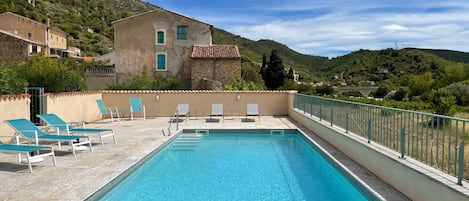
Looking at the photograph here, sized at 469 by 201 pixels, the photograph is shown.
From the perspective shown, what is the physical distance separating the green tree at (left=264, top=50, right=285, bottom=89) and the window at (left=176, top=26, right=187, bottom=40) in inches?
1137

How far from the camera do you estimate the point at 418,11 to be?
37.3 m

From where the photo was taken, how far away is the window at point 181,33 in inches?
1192

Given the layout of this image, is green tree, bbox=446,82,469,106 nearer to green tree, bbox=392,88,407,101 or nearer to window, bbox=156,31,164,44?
green tree, bbox=392,88,407,101

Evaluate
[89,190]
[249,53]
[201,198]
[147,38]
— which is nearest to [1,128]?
[89,190]

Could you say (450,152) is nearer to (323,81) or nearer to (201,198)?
(201,198)

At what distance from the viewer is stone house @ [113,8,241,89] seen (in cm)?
A: 2995

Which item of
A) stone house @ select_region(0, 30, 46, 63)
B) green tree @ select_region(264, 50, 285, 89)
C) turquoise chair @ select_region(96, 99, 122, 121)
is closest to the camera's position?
turquoise chair @ select_region(96, 99, 122, 121)

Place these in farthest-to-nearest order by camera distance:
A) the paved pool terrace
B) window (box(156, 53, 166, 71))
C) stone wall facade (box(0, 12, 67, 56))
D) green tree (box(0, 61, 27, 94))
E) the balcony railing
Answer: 1. stone wall facade (box(0, 12, 67, 56))
2. the balcony railing
3. window (box(156, 53, 166, 71))
4. green tree (box(0, 61, 27, 94))
5. the paved pool terrace

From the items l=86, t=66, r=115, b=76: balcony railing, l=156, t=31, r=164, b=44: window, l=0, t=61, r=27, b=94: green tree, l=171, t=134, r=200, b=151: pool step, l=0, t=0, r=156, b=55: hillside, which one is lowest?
l=171, t=134, r=200, b=151: pool step

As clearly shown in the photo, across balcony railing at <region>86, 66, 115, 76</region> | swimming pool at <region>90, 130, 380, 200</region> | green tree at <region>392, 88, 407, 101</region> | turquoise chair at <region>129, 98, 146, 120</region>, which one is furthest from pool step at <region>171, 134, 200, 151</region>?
green tree at <region>392, 88, 407, 101</region>

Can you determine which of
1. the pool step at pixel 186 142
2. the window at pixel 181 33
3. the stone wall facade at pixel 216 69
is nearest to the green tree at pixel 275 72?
the window at pixel 181 33

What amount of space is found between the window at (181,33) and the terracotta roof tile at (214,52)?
134 cm

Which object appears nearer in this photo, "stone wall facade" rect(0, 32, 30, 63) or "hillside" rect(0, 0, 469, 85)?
"stone wall facade" rect(0, 32, 30, 63)

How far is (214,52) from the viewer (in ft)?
94.5
